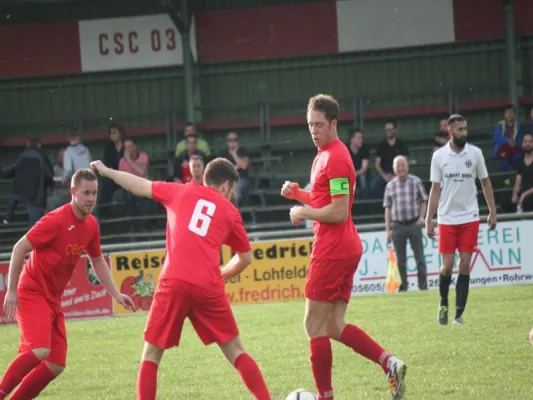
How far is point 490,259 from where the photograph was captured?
62.0 feet

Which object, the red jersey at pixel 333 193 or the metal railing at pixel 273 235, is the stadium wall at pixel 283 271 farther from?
the red jersey at pixel 333 193

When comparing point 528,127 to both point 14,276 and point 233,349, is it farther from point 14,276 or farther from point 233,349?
point 233,349

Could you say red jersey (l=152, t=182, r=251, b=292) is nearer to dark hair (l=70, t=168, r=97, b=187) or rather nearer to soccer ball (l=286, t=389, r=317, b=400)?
soccer ball (l=286, t=389, r=317, b=400)

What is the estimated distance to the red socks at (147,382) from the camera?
6879 millimetres

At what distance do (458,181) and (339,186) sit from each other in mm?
5147

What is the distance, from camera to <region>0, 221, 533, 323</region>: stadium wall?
1819cm

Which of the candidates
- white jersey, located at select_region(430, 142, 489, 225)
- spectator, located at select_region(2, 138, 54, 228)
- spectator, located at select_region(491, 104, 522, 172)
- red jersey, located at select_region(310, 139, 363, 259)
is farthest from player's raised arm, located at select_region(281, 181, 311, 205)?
spectator, located at select_region(491, 104, 522, 172)

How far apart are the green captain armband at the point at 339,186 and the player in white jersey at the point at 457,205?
4887 millimetres

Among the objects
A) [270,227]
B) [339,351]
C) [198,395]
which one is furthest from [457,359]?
[270,227]

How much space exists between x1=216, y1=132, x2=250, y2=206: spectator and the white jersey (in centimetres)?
820

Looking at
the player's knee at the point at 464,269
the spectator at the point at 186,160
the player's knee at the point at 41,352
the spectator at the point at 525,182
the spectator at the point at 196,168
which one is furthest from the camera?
the spectator at the point at 186,160

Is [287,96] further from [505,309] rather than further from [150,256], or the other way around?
[505,309]

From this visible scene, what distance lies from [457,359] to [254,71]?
1545 cm

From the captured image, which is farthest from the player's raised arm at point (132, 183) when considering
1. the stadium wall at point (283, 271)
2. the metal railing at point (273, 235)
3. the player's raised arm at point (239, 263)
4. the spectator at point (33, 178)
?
the spectator at point (33, 178)
